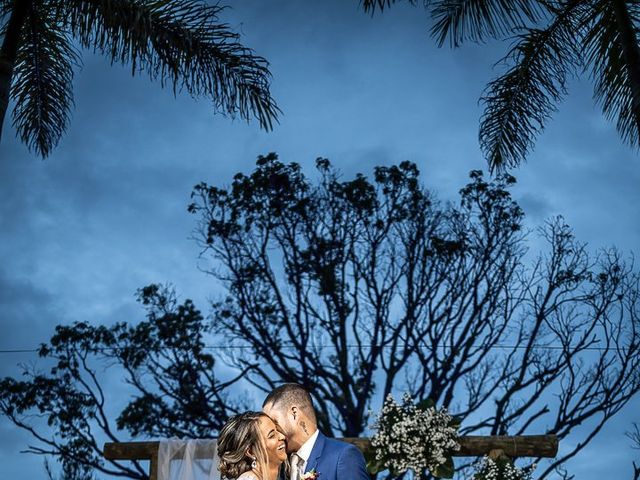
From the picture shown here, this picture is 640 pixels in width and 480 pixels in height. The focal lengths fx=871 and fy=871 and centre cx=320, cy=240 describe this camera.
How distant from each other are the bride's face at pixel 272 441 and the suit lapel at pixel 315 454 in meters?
0.67

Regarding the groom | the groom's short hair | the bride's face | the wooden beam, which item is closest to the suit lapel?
the groom

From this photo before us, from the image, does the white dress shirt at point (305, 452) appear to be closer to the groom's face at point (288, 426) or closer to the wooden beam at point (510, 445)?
the groom's face at point (288, 426)

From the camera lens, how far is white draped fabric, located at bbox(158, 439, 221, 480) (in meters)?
9.09

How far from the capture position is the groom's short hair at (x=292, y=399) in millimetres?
4922

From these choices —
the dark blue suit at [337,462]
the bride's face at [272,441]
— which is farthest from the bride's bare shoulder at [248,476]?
the dark blue suit at [337,462]

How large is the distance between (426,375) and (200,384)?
3.99 meters

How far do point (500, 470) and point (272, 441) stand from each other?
4718 millimetres

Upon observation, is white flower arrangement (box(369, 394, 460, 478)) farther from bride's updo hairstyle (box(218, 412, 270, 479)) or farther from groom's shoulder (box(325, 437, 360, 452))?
bride's updo hairstyle (box(218, 412, 270, 479))

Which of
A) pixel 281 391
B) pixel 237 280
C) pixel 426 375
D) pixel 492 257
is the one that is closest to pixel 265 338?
pixel 237 280

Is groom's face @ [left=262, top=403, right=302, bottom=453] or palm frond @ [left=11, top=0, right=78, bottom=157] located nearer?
groom's face @ [left=262, top=403, right=302, bottom=453]

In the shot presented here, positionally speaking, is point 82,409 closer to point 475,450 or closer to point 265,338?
point 265,338

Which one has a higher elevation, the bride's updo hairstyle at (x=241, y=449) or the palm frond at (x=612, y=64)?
the palm frond at (x=612, y=64)

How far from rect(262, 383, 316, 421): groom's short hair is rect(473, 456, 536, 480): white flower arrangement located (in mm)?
3770

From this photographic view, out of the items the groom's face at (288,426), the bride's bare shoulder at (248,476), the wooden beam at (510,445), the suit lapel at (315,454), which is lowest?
the bride's bare shoulder at (248,476)
